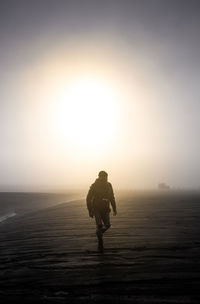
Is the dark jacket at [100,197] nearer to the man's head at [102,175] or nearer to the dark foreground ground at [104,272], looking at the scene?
the man's head at [102,175]

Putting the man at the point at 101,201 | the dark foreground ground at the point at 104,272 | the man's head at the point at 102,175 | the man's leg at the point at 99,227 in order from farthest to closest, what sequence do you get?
the man's head at the point at 102,175 < the man at the point at 101,201 < the man's leg at the point at 99,227 < the dark foreground ground at the point at 104,272

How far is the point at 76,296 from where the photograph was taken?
485 cm

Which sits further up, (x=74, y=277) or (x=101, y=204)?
(x=101, y=204)

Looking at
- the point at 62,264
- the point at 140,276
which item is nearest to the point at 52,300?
the point at 140,276

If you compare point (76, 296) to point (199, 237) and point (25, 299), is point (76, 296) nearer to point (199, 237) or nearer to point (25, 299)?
point (25, 299)

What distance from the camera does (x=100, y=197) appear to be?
364 inches

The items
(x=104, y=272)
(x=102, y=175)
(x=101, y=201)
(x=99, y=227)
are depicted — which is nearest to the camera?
(x=104, y=272)

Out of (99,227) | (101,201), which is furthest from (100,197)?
(99,227)

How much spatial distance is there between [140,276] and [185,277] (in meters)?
0.91

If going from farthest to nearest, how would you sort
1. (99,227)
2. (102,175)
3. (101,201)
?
1. (102,175)
2. (101,201)
3. (99,227)

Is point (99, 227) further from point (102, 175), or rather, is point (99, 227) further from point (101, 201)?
point (102, 175)

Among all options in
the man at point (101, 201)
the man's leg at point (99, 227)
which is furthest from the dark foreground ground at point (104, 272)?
the man at point (101, 201)

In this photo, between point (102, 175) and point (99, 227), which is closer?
point (99, 227)

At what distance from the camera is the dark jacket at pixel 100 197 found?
913 cm
